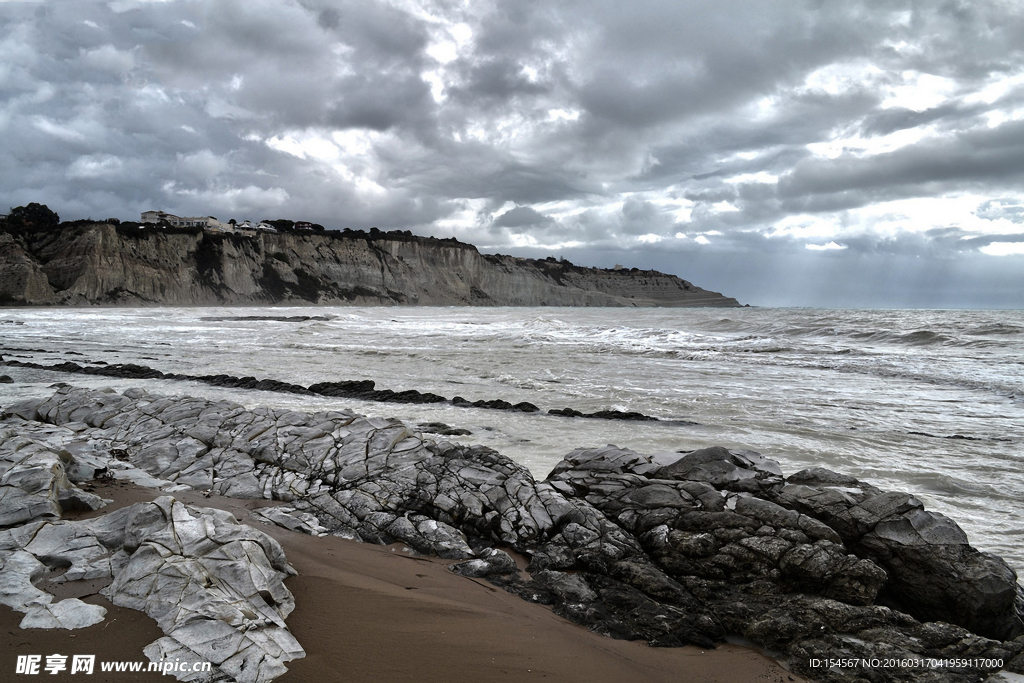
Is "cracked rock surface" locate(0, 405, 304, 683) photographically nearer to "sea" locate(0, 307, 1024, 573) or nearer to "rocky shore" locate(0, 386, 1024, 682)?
"rocky shore" locate(0, 386, 1024, 682)

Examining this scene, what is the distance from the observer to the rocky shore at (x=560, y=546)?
3.19m

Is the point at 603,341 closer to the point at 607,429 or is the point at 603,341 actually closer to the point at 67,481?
the point at 607,429

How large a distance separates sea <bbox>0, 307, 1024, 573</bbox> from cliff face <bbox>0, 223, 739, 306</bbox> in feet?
124

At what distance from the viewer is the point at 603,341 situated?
26984 millimetres

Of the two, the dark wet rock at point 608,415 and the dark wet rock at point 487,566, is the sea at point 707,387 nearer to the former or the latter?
the dark wet rock at point 608,415

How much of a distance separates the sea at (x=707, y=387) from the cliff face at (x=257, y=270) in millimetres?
37899

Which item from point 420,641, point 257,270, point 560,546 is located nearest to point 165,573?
point 420,641

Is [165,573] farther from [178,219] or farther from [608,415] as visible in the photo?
[178,219]

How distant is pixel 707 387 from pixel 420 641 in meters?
11.9

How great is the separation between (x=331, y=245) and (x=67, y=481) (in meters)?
94.5

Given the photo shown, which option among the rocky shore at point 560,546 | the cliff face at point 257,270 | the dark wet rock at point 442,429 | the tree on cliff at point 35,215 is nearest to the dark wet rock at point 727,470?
the rocky shore at point 560,546

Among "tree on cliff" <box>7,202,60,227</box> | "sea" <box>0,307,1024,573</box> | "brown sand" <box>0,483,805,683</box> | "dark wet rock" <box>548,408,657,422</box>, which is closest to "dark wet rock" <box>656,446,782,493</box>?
"brown sand" <box>0,483,805,683</box>

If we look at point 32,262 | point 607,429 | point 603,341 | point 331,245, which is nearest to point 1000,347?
point 603,341

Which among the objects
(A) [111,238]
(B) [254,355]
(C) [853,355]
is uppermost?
(A) [111,238]
